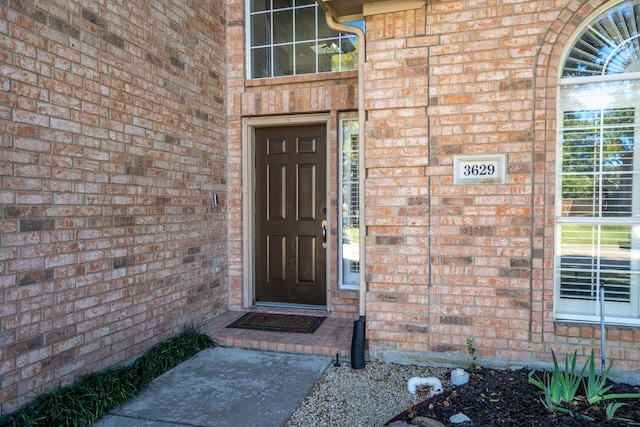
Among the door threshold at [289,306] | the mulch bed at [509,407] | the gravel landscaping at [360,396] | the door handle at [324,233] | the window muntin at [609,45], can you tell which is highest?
the window muntin at [609,45]

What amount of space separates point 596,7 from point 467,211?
1717mm

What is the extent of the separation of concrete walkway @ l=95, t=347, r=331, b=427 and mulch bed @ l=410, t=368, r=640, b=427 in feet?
3.18

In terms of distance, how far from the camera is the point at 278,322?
4254 mm

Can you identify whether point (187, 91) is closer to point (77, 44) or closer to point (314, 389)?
point (77, 44)

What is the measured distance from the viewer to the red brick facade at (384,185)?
2.69m

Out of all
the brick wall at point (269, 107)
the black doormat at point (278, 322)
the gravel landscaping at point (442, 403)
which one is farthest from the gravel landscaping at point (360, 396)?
the brick wall at point (269, 107)

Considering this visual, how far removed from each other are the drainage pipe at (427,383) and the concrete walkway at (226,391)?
71 cm

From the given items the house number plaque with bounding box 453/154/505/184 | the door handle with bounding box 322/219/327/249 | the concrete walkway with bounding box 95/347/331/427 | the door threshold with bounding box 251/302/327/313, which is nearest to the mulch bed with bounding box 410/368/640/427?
the concrete walkway with bounding box 95/347/331/427

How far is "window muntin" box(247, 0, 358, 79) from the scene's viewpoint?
4453 mm

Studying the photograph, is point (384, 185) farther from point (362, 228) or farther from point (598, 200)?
point (598, 200)

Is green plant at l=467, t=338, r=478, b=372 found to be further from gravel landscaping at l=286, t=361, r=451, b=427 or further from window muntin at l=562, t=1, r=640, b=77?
window muntin at l=562, t=1, r=640, b=77

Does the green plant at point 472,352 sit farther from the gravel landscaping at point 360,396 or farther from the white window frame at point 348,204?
the white window frame at point 348,204

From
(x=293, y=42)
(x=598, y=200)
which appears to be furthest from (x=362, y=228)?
(x=293, y=42)

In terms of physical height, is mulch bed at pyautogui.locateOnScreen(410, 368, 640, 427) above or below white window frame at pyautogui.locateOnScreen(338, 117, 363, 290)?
below
